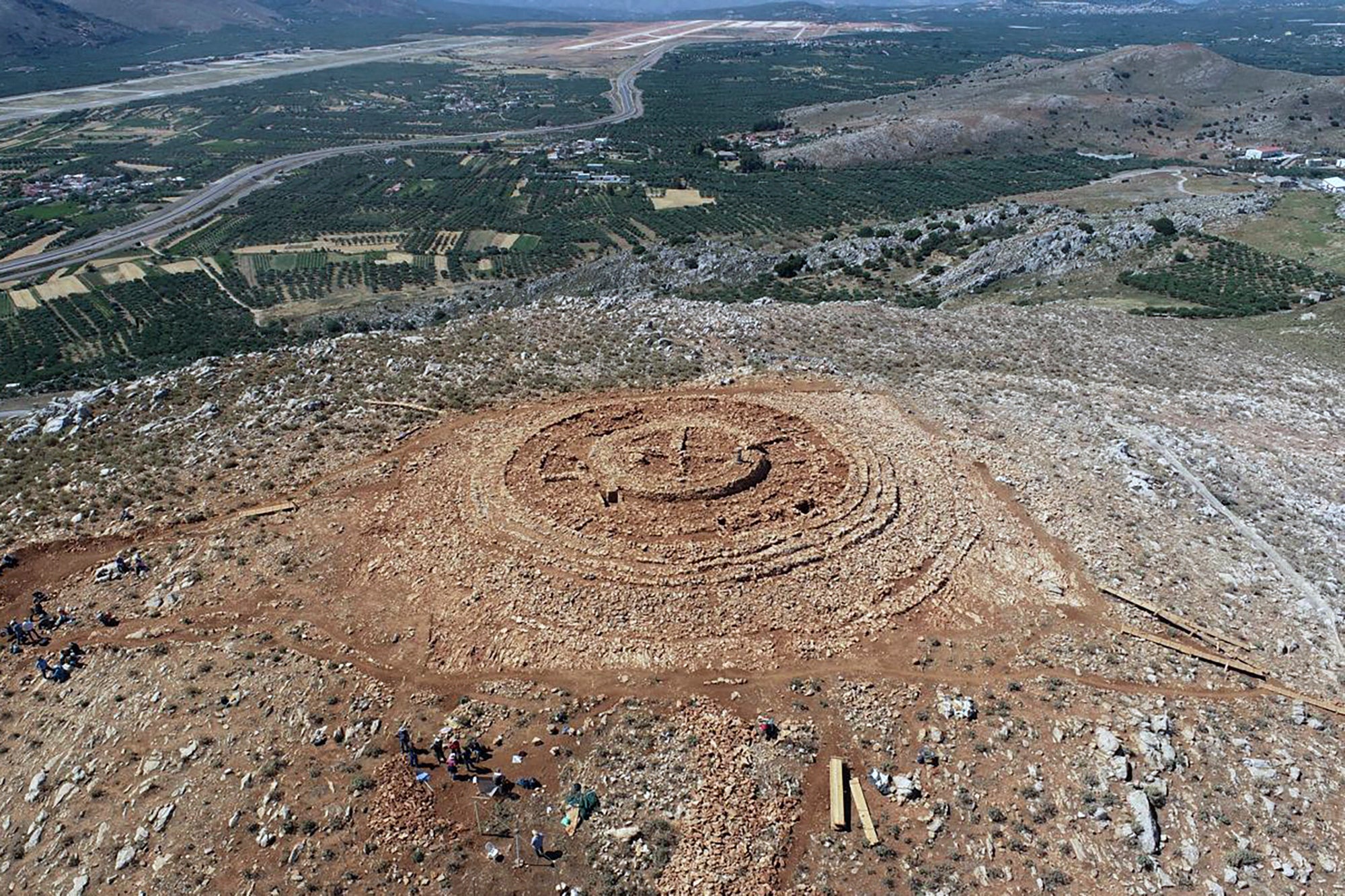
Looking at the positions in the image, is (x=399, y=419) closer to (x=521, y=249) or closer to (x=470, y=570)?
(x=470, y=570)

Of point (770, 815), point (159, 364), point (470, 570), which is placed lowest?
point (159, 364)

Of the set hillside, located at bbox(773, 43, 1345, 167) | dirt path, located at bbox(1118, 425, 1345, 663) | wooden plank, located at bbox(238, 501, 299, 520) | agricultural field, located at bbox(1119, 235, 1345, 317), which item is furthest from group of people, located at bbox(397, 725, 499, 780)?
hillside, located at bbox(773, 43, 1345, 167)

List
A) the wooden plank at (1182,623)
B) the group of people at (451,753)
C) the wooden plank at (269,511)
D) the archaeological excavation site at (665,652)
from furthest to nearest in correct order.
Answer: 1. the wooden plank at (269,511)
2. the wooden plank at (1182,623)
3. the group of people at (451,753)
4. the archaeological excavation site at (665,652)

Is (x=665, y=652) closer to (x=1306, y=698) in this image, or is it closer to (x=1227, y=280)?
(x=1306, y=698)

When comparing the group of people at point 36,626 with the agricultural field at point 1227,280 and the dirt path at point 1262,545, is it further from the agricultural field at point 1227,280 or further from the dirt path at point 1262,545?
the agricultural field at point 1227,280

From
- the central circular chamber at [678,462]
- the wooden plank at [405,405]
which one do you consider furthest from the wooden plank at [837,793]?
the wooden plank at [405,405]

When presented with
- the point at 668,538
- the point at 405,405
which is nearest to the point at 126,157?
the point at 405,405

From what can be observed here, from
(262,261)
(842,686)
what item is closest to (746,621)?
(842,686)
